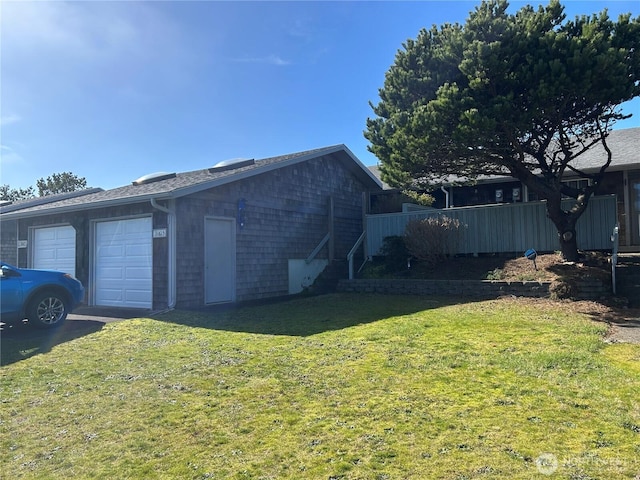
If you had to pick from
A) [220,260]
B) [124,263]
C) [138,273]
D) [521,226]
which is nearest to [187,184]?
[220,260]

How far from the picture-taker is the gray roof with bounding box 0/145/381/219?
1055 centimetres

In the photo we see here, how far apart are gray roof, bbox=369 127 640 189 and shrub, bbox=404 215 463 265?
6.12 ft

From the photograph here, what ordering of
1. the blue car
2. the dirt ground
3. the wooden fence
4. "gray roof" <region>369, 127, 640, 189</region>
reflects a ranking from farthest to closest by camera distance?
"gray roof" <region>369, 127, 640, 189</region>
the wooden fence
the blue car
the dirt ground

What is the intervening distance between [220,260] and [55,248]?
531cm

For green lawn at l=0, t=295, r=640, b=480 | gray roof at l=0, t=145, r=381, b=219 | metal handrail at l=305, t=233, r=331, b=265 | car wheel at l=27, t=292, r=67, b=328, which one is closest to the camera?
green lawn at l=0, t=295, r=640, b=480

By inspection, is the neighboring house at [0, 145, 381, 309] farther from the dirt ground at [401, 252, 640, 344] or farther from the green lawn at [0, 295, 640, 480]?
the dirt ground at [401, 252, 640, 344]

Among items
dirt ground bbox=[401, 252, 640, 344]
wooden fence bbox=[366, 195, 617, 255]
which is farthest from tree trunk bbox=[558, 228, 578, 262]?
wooden fence bbox=[366, 195, 617, 255]

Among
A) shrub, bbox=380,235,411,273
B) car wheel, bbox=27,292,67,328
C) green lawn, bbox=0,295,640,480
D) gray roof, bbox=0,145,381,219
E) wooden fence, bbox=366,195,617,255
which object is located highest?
gray roof, bbox=0,145,381,219

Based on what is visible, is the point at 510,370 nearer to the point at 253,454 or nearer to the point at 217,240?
the point at 253,454

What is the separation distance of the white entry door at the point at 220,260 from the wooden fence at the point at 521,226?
213 inches

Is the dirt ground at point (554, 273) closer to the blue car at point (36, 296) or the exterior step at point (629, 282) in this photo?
the exterior step at point (629, 282)

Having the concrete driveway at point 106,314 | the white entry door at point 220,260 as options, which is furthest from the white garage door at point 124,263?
the white entry door at point 220,260

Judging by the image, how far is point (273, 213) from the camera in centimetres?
1362

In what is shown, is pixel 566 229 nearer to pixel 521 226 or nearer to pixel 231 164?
pixel 521 226
